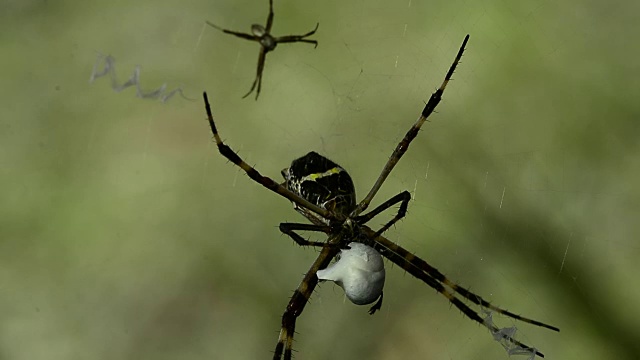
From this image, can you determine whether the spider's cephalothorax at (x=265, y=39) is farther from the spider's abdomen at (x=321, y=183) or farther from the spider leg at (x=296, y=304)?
the spider leg at (x=296, y=304)

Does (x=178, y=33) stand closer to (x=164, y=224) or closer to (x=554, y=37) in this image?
(x=164, y=224)

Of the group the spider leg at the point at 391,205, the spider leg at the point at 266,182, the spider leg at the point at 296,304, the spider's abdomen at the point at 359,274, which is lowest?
the spider leg at the point at 296,304

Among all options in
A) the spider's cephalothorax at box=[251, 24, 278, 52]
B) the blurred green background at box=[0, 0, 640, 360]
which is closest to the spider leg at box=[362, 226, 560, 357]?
the spider's cephalothorax at box=[251, 24, 278, 52]

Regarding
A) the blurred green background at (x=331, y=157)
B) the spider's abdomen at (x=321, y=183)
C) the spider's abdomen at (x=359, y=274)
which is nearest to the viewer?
the spider's abdomen at (x=359, y=274)

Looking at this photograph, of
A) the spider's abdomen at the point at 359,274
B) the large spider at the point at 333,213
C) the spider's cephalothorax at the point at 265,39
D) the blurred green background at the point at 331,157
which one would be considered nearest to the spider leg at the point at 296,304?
the large spider at the point at 333,213

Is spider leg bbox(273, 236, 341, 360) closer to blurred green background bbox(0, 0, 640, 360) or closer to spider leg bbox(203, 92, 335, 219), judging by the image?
spider leg bbox(203, 92, 335, 219)

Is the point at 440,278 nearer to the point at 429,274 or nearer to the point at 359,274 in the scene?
the point at 429,274

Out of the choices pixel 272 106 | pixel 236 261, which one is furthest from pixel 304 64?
pixel 236 261
